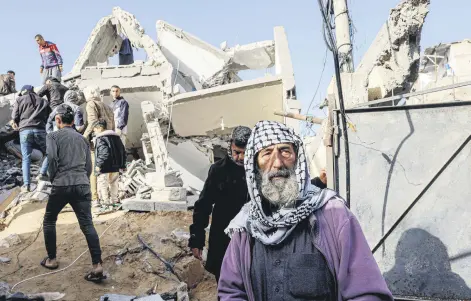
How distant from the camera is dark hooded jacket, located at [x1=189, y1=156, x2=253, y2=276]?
348cm

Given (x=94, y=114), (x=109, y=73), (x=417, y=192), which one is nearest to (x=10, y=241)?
(x=94, y=114)

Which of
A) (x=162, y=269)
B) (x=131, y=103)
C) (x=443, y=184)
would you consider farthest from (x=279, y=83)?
(x=443, y=184)

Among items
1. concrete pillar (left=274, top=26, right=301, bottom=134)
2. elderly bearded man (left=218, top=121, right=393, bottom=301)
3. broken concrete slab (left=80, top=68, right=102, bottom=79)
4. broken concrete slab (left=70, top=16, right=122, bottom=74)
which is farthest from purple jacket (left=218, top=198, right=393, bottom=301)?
broken concrete slab (left=70, top=16, right=122, bottom=74)

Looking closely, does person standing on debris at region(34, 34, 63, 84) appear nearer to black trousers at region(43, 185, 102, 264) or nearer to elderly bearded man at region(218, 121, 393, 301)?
black trousers at region(43, 185, 102, 264)

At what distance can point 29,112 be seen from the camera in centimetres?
699

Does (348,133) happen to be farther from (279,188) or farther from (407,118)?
(279,188)

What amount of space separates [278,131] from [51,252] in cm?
365

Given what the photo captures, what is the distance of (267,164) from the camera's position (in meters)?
1.96

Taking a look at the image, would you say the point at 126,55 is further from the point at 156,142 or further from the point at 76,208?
the point at 76,208

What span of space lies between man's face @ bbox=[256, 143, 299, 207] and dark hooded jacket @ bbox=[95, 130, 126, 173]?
4744 millimetres

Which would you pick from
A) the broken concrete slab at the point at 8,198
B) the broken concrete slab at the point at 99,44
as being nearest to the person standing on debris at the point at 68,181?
the broken concrete slab at the point at 8,198

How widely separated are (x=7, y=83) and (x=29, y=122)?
739cm

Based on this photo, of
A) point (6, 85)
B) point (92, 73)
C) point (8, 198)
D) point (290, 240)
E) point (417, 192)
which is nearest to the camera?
point (290, 240)

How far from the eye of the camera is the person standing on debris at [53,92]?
7.82 meters
